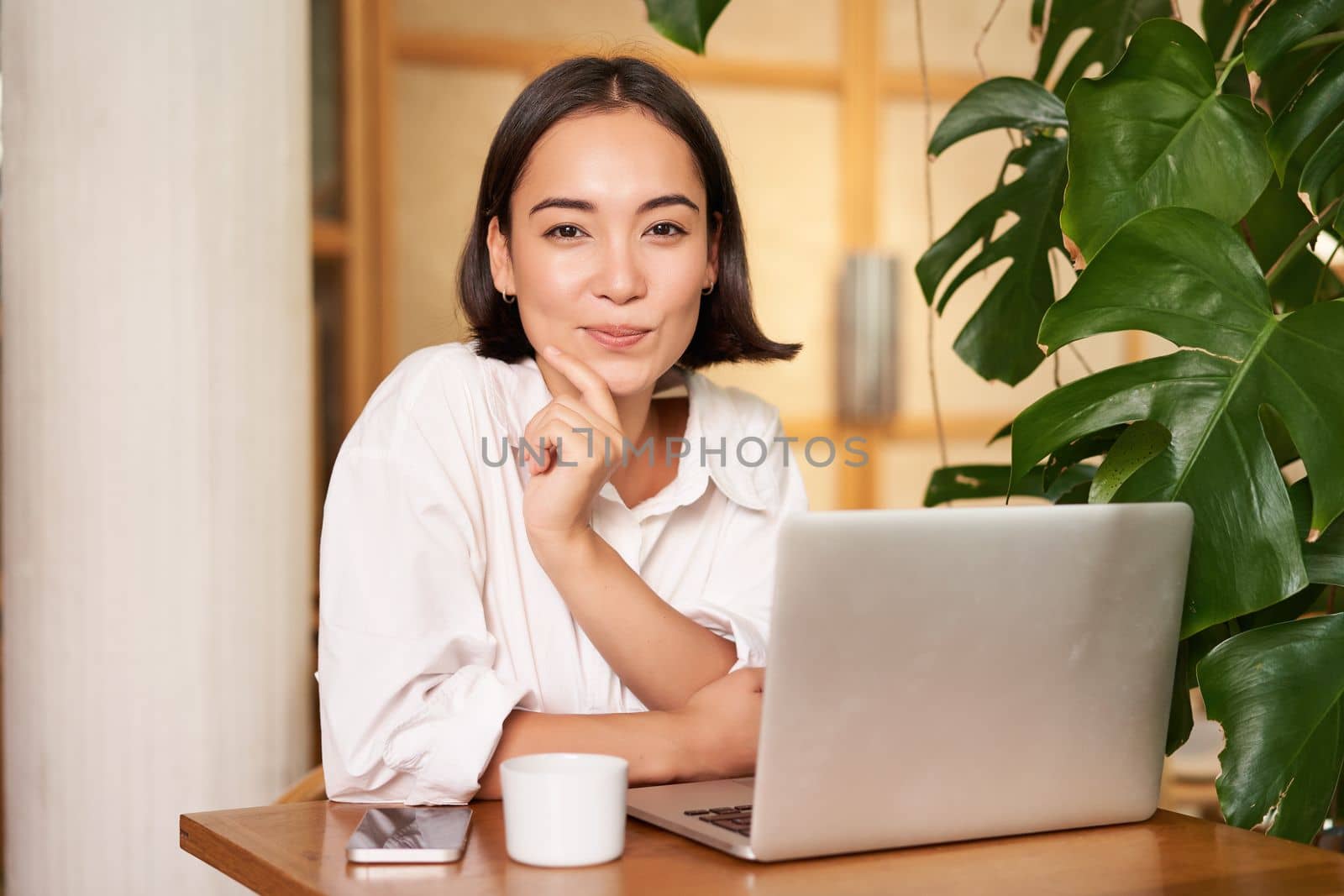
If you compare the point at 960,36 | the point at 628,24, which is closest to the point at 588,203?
the point at 628,24

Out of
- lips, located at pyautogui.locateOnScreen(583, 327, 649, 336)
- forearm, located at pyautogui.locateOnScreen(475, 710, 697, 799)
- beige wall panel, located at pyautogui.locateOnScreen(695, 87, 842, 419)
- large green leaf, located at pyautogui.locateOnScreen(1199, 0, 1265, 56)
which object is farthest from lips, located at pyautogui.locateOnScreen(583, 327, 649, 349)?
Answer: beige wall panel, located at pyautogui.locateOnScreen(695, 87, 842, 419)

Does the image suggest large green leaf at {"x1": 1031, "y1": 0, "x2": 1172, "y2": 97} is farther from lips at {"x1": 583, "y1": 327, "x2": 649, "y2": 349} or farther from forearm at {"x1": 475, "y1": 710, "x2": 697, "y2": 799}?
forearm at {"x1": 475, "y1": 710, "x2": 697, "y2": 799}

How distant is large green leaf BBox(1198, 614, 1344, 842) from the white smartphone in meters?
0.57

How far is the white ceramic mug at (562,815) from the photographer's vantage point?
0.81 m

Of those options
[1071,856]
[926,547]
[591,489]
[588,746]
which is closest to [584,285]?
[591,489]

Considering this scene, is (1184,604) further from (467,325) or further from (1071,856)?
(467,325)

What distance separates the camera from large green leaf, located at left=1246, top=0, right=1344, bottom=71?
1.17 meters

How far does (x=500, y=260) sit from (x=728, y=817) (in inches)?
25.0

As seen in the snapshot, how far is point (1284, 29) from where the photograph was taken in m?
1.17

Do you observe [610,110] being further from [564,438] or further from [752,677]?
[752,677]

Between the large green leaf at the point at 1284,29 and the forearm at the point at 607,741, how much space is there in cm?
73

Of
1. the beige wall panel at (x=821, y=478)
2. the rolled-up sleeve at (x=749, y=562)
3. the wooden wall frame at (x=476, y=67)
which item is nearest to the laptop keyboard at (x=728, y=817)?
the rolled-up sleeve at (x=749, y=562)

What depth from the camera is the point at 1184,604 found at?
3.29 feet

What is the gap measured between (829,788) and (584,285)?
564 millimetres
